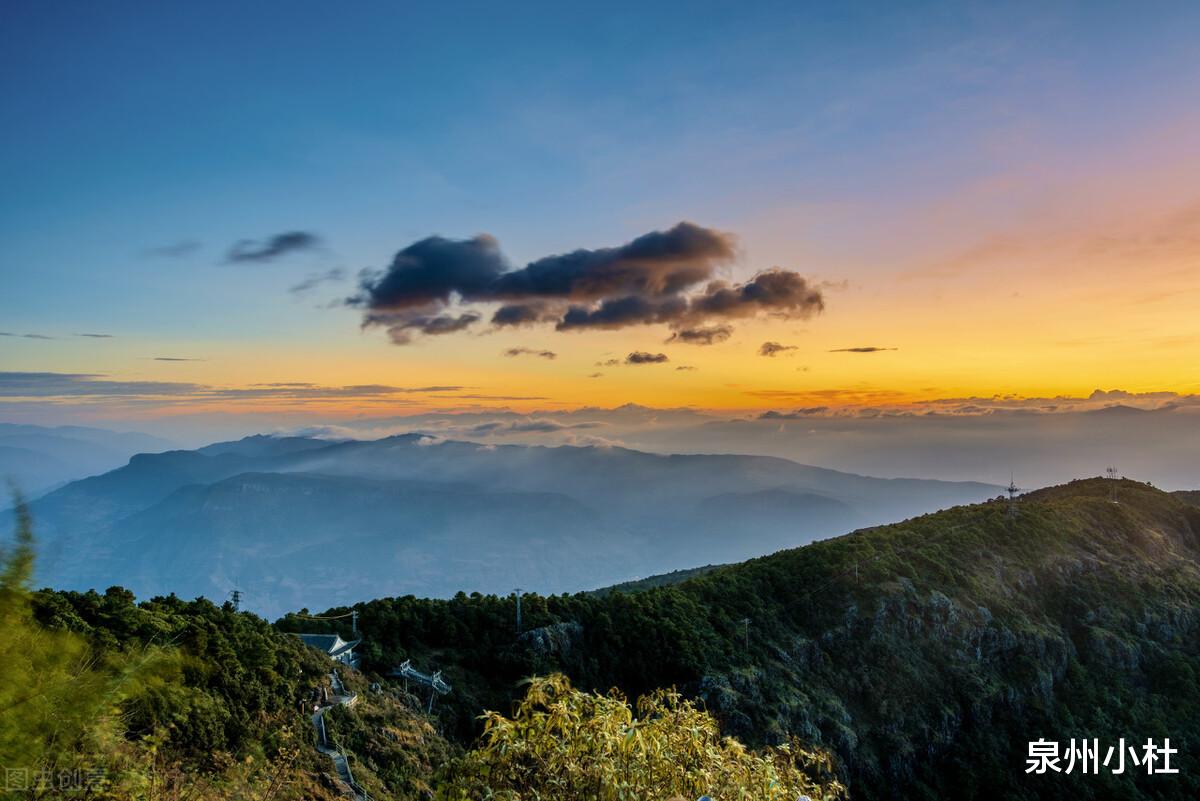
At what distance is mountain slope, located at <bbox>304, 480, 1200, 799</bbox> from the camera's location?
131 ft

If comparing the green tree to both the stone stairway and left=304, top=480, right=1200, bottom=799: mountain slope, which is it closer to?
the stone stairway

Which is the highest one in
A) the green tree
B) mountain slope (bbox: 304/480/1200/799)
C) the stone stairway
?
the green tree

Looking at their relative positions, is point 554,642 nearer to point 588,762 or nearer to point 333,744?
point 333,744

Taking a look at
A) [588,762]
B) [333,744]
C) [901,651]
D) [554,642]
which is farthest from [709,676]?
[588,762]

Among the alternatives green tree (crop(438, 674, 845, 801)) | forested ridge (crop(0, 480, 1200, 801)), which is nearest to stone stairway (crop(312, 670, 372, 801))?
forested ridge (crop(0, 480, 1200, 801))

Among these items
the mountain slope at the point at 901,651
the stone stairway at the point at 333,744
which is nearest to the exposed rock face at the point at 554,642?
the mountain slope at the point at 901,651

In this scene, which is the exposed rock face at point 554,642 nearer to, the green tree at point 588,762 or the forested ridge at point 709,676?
the forested ridge at point 709,676

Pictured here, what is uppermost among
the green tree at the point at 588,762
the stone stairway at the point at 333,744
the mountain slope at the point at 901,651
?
the green tree at the point at 588,762

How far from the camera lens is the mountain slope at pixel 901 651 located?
131ft

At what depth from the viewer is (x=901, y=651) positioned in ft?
153

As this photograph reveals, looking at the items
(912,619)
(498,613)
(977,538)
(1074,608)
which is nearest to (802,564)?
(912,619)

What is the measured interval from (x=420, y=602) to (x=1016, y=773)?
4049cm

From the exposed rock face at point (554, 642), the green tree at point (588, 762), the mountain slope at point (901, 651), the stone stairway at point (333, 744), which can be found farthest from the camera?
the exposed rock face at point (554, 642)

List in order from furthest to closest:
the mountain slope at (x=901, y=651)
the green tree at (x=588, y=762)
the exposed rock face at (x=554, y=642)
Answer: the exposed rock face at (x=554, y=642) → the mountain slope at (x=901, y=651) → the green tree at (x=588, y=762)
